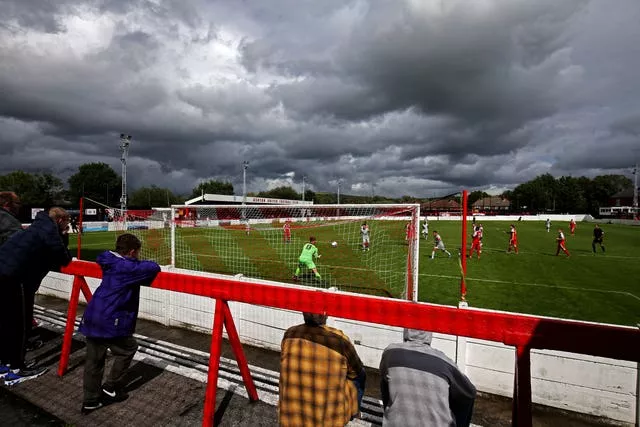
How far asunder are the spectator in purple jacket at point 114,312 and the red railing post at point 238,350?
2.87 ft

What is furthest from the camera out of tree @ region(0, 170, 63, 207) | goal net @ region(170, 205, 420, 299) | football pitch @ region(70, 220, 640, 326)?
tree @ region(0, 170, 63, 207)

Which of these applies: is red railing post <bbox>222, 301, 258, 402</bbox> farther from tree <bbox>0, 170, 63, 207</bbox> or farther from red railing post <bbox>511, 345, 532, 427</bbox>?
tree <bbox>0, 170, 63, 207</bbox>

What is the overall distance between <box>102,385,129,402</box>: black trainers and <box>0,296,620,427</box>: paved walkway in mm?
77

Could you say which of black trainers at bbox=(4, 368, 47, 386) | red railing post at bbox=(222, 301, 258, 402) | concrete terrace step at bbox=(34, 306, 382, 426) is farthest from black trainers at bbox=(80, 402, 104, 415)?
red railing post at bbox=(222, 301, 258, 402)

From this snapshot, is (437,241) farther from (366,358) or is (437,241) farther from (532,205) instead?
(532,205)

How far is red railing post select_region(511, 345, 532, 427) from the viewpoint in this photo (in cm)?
187

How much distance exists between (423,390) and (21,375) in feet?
15.5

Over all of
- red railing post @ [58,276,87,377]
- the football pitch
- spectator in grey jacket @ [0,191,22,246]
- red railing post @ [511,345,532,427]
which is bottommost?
the football pitch

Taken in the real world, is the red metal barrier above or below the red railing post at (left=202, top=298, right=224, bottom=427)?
above

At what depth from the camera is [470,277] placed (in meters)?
12.0

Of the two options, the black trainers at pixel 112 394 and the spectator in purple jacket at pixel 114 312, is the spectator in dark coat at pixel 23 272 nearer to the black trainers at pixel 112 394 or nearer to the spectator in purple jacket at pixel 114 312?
the spectator in purple jacket at pixel 114 312

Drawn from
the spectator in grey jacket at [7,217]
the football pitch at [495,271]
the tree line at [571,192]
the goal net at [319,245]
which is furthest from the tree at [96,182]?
the tree line at [571,192]

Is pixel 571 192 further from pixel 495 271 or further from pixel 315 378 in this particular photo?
pixel 315 378

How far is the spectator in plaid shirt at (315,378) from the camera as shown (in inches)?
85.0
